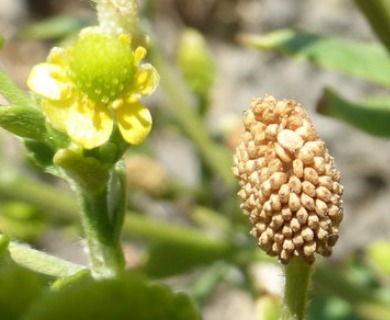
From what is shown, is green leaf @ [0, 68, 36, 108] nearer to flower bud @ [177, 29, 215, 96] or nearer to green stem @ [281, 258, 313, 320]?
green stem @ [281, 258, 313, 320]

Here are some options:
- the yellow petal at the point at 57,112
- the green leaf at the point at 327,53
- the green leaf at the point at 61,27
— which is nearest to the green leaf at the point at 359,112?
the green leaf at the point at 327,53

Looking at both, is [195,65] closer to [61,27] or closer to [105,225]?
[61,27]

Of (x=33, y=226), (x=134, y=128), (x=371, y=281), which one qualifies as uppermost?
(x=134, y=128)

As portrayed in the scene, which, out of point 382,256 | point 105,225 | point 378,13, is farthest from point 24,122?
point 382,256

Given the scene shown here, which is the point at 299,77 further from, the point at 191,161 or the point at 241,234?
the point at 241,234

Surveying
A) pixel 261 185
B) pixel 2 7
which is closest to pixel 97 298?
pixel 261 185
